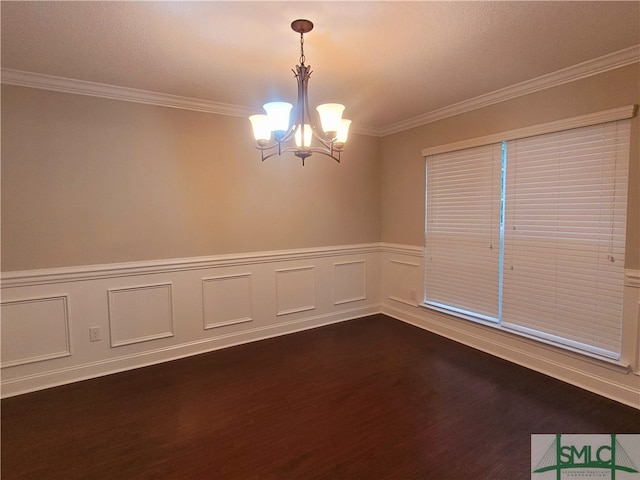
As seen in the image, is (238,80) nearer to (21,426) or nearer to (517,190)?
(517,190)

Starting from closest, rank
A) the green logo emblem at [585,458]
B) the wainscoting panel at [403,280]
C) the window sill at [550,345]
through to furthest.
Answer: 1. the green logo emblem at [585,458]
2. the window sill at [550,345]
3. the wainscoting panel at [403,280]

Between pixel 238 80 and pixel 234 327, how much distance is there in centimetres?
233

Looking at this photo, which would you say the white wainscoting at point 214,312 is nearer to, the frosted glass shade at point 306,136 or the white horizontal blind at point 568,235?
the white horizontal blind at point 568,235

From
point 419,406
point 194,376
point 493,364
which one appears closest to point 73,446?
point 194,376

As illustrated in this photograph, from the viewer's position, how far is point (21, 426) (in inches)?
88.4

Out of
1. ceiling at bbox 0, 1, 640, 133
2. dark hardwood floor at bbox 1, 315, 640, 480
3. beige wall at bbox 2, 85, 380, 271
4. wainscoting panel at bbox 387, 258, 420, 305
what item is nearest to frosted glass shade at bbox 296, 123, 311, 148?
ceiling at bbox 0, 1, 640, 133

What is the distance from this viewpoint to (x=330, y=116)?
1983 millimetres

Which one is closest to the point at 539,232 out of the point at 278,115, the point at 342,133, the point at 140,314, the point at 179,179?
the point at 342,133

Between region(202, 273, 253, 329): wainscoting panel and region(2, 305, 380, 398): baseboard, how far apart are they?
6.7 inches

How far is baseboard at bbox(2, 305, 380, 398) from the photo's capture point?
2.69 metres

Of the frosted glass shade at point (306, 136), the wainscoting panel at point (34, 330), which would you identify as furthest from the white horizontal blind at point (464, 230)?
the wainscoting panel at point (34, 330)

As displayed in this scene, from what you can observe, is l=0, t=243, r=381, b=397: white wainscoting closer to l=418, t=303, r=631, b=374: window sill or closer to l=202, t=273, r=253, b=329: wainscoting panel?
l=202, t=273, r=253, b=329: wainscoting panel

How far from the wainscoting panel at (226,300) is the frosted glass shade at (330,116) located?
2.04 metres

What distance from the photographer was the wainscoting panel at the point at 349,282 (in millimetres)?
4219
